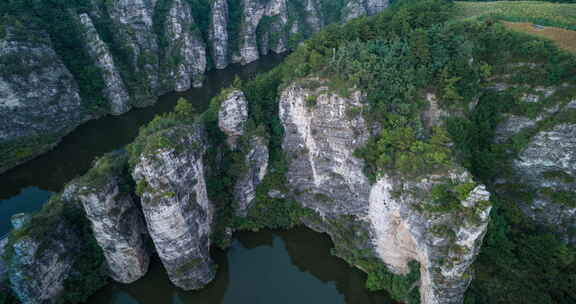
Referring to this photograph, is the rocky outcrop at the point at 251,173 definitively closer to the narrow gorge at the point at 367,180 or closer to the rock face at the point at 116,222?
the narrow gorge at the point at 367,180

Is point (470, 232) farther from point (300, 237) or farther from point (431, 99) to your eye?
point (300, 237)

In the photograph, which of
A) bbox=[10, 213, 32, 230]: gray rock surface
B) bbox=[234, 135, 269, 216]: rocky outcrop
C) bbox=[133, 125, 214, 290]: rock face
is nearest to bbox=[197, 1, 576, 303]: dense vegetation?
bbox=[234, 135, 269, 216]: rocky outcrop

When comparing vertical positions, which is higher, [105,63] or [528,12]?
[528,12]

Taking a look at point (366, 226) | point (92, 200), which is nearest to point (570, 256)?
point (366, 226)

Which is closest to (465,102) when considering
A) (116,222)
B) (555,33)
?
(555,33)

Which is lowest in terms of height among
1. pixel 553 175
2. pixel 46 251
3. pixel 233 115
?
pixel 46 251

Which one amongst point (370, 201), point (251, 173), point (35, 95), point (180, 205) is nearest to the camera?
point (180, 205)

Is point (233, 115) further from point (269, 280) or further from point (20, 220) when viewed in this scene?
point (20, 220)

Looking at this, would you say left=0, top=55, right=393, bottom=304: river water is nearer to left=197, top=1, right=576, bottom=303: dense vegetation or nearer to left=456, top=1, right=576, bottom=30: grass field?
left=197, top=1, right=576, bottom=303: dense vegetation
